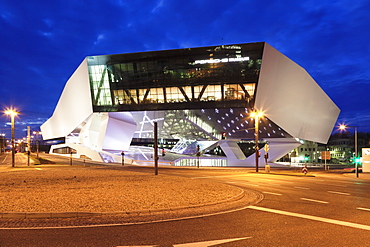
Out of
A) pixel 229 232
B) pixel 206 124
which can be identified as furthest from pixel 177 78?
pixel 229 232

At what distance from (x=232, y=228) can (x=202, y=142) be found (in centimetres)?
5743

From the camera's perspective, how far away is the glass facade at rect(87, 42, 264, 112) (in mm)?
46062

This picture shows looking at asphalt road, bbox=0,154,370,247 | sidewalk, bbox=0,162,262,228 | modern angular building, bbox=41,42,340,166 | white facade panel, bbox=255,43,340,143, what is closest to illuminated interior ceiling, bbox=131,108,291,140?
modern angular building, bbox=41,42,340,166

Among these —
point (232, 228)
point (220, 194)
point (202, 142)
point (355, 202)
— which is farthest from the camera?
point (202, 142)

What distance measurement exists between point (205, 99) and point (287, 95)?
42.3 ft

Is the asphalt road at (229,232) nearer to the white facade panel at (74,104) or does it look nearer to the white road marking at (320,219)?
the white road marking at (320,219)

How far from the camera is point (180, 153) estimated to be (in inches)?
2613

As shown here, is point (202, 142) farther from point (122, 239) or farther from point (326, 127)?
point (122, 239)

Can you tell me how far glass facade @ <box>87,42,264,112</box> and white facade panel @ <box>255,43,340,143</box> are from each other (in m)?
1.57

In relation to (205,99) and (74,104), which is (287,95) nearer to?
(205,99)

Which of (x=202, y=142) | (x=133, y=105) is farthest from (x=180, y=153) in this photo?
(x=133, y=105)

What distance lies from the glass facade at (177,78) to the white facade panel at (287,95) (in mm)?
1570

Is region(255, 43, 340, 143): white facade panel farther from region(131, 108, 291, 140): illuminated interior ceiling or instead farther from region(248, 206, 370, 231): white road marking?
region(248, 206, 370, 231): white road marking

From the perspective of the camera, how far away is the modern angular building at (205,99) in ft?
152
